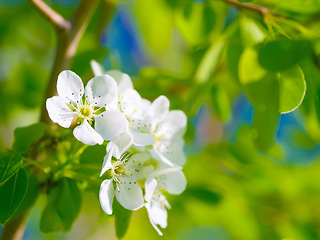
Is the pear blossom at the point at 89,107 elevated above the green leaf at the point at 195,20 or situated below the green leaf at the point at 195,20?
below

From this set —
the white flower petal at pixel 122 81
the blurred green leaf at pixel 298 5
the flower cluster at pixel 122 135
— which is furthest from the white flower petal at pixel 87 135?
the blurred green leaf at pixel 298 5

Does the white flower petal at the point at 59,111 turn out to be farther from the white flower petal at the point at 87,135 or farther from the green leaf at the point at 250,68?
the green leaf at the point at 250,68

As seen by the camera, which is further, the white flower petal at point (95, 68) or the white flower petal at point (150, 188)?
the white flower petal at point (95, 68)

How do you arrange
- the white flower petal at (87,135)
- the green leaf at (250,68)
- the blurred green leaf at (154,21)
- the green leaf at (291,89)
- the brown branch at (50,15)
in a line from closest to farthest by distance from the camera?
the white flower petal at (87,135) < the green leaf at (291,89) < the green leaf at (250,68) < the brown branch at (50,15) < the blurred green leaf at (154,21)

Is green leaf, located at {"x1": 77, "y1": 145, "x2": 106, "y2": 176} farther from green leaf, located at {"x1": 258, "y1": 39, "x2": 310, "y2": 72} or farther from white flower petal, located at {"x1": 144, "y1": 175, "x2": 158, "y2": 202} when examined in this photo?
green leaf, located at {"x1": 258, "y1": 39, "x2": 310, "y2": 72}

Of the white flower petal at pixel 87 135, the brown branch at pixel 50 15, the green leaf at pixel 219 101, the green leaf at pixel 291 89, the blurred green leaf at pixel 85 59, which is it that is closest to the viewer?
the white flower petal at pixel 87 135

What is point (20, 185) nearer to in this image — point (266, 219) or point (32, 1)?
point (32, 1)

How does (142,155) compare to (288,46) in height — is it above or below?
below

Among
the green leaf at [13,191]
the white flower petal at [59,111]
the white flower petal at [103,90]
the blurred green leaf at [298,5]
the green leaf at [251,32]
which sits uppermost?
the blurred green leaf at [298,5]

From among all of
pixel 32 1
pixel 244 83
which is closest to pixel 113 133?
pixel 244 83
